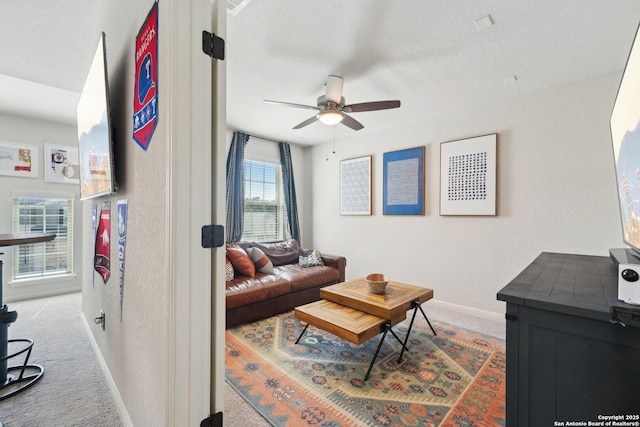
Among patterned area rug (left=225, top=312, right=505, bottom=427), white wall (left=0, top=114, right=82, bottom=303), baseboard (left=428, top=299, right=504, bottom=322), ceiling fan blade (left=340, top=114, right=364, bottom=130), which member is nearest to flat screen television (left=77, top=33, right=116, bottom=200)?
patterned area rug (left=225, top=312, right=505, bottom=427)

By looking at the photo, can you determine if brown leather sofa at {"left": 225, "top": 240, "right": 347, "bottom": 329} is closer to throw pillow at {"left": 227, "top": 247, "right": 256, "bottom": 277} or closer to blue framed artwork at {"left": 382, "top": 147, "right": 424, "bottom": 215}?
throw pillow at {"left": 227, "top": 247, "right": 256, "bottom": 277}

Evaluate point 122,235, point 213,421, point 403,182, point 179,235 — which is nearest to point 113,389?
point 122,235

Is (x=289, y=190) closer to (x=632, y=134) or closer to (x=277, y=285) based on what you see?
(x=277, y=285)

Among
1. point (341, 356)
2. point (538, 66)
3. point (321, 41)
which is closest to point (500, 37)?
point (538, 66)

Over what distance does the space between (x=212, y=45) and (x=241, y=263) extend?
2.75 metres

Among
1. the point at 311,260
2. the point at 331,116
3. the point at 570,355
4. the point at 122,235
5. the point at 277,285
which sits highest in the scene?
the point at 331,116

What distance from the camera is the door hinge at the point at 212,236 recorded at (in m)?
1.01

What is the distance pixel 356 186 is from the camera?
4.57m

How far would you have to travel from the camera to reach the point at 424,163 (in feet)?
12.3

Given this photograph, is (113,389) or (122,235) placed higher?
(122,235)

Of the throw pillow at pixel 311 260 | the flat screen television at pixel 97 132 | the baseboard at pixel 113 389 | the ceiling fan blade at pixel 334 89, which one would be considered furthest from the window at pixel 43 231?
the ceiling fan blade at pixel 334 89

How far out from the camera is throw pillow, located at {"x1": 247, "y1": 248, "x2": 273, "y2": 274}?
3.66m

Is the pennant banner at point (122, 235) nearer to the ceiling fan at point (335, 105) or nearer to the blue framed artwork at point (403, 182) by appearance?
the ceiling fan at point (335, 105)

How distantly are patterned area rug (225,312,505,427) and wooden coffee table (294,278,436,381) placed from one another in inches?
5.9
